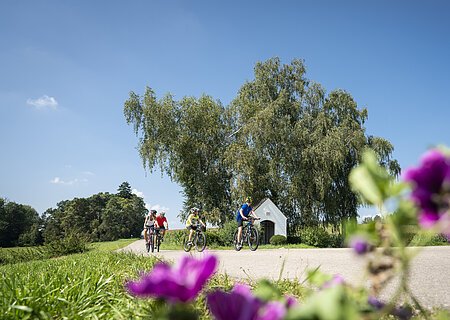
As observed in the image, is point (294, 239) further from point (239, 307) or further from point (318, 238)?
point (239, 307)

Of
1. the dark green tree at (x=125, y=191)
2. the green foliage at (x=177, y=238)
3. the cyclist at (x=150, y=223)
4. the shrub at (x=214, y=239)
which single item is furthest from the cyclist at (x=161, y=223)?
the dark green tree at (x=125, y=191)

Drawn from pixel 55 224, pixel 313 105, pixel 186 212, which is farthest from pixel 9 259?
pixel 55 224

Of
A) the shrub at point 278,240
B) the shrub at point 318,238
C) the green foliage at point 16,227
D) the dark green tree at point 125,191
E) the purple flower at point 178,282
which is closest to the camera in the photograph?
the purple flower at point 178,282

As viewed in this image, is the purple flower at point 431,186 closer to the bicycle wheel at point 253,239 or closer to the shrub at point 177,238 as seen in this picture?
the bicycle wheel at point 253,239

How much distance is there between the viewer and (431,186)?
51cm

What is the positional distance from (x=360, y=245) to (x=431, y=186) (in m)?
0.12

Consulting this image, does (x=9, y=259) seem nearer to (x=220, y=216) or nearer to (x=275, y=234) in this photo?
(x=220, y=216)

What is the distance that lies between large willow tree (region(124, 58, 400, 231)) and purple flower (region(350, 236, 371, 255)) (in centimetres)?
2445

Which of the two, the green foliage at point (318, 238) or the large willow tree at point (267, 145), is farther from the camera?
the large willow tree at point (267, 145)

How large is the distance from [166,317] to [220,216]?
1078 inches

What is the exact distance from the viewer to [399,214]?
53 centimetres

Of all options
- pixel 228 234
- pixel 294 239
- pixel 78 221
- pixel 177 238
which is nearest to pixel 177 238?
pixel 177 238

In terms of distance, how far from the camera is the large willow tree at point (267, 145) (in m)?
25.5

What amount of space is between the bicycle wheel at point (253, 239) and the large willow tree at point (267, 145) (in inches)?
454
